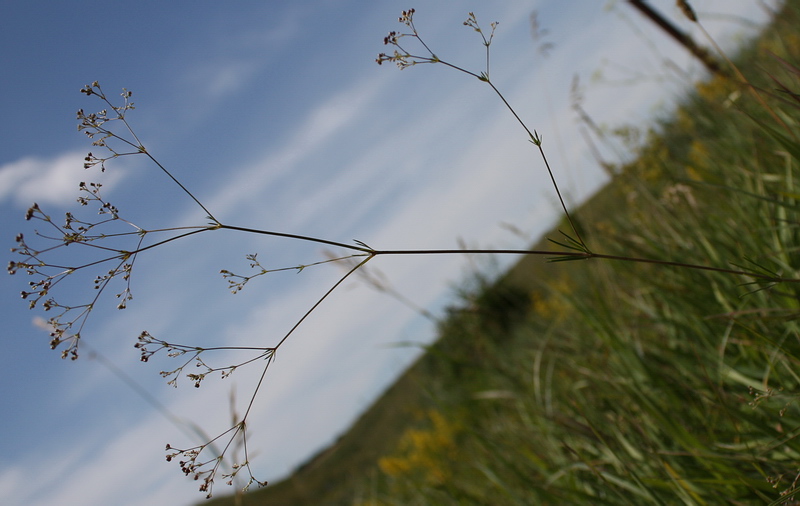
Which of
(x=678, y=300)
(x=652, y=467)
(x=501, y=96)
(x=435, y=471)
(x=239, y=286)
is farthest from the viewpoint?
(x=435, y=471)

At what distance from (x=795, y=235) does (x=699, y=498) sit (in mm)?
1099

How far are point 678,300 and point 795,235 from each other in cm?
46

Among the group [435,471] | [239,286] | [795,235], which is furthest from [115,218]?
[435,471]

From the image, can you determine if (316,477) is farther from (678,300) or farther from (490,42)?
(490,42)

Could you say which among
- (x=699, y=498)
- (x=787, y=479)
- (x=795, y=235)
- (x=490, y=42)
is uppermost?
(x=490, y=42)

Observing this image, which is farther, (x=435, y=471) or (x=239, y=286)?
(x=435, y=471)

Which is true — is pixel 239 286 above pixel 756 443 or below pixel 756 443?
above

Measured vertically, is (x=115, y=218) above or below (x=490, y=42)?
above

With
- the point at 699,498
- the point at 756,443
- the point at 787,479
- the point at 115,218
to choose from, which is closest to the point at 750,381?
the point at 756,443

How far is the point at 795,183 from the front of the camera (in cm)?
219

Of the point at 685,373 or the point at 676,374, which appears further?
the point at 676,374

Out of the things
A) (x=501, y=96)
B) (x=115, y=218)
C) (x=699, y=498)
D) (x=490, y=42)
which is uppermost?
(x=115, y=218)

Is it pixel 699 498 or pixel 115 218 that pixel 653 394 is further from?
pixel 115 218

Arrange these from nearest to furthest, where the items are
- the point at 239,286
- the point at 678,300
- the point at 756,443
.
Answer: the point at 239,286
the point at 756,443
the point at 678,300
